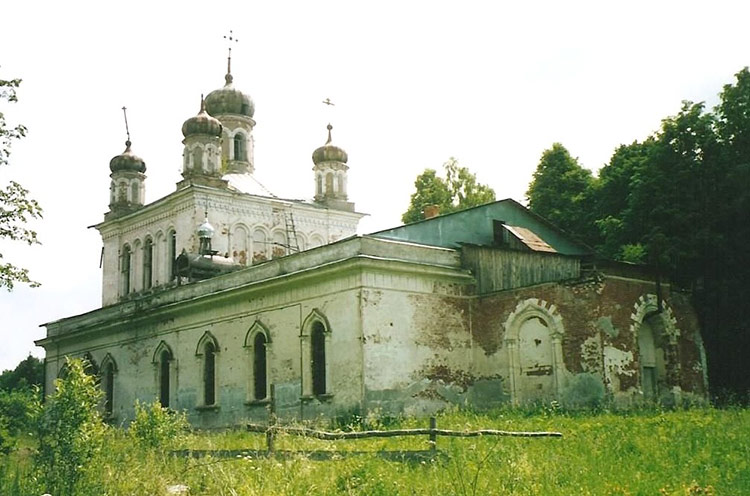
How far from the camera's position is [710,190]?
24.7m

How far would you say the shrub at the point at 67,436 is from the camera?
1075 cm

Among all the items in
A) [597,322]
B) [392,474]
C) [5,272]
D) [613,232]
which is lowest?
[392,474]

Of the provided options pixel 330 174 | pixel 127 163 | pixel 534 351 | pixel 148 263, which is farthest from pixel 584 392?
pixel 127 163

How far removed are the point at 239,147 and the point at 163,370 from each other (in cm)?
1255

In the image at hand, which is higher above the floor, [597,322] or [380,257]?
[380,257]

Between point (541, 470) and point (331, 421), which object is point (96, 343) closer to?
point (331, 421)

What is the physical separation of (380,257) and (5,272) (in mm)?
8331

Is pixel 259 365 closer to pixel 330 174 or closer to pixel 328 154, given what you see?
pixel 330 174


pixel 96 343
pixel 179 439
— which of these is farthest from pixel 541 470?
pixel 96 343

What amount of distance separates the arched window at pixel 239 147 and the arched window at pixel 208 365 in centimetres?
1314

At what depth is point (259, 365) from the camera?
2294 cm

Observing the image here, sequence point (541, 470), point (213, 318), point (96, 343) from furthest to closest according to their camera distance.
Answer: point (96, 343) < point (213, 318) < point (541, 470)

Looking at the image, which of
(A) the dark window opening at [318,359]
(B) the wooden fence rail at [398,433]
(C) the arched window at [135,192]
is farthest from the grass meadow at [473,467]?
(C) the arched window at [135,192]

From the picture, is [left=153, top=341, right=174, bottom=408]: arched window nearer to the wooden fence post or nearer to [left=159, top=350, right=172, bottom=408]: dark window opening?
[left=159, top=350, right=172, bottom=408]: dark window opening
